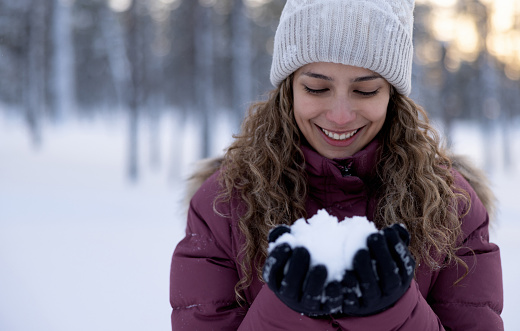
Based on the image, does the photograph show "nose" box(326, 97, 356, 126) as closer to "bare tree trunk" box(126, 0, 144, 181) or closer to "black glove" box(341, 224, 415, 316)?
"black glove" box(341, 224, 415, 316)

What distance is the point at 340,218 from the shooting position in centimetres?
184

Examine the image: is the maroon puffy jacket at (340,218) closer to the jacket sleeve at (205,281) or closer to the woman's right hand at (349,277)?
the jacket sleeve at (205,281)

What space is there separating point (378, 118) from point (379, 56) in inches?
9.6

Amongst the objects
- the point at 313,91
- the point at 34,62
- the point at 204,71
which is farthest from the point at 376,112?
the point at 34,62

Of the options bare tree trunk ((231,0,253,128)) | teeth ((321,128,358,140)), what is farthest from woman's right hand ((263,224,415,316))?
bare tree trunk ((231,0,253,128))

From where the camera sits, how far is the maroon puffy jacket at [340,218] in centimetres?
172

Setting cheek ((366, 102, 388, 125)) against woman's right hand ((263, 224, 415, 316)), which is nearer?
woman's right hand ((263, 224, 415, 316))

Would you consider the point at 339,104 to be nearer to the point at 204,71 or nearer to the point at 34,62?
the point at 204,71

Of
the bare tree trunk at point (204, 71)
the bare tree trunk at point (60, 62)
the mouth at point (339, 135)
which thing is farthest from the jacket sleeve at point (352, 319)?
the bare tree trunk at point (60, 62)

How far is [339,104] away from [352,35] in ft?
0.92

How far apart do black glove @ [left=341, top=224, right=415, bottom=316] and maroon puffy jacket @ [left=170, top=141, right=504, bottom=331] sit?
0.40m

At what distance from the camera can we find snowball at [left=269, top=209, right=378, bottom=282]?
1.25 m

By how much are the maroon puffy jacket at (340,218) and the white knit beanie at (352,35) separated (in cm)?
36

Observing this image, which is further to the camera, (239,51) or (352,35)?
(239,51)
